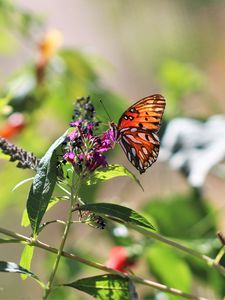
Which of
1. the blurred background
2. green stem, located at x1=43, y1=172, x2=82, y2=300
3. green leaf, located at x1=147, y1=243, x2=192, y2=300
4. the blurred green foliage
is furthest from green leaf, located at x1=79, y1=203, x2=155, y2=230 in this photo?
the blurred green foliage

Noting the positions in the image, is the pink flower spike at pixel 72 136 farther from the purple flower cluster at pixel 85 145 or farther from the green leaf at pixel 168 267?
the green leaf at pixel 168 267

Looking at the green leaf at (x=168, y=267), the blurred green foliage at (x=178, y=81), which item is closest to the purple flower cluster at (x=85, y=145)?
the green leaf at (x=168, y=267)

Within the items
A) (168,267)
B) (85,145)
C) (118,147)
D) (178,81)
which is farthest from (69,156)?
(178,81)

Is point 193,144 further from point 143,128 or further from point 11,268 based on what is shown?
point 11,268

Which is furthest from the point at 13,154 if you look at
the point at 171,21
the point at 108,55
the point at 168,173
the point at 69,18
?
the point at 69,18

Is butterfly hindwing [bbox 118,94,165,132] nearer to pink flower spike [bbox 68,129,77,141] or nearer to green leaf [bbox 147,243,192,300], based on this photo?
pink flower spike [bbox 68,129,77,141]

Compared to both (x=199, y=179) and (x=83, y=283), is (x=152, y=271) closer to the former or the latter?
(x=199, y=179)
